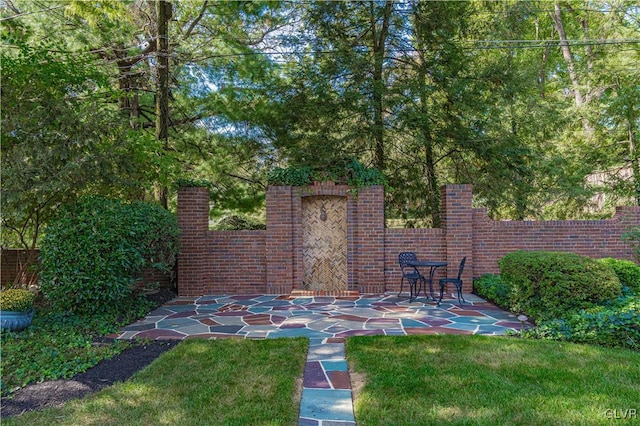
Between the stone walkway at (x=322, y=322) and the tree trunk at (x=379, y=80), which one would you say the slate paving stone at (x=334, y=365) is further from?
the tree trunk at (x=379, y=80)

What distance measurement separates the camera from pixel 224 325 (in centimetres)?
524

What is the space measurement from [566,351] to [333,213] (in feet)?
15.8

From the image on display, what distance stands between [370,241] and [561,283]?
3.54 meters

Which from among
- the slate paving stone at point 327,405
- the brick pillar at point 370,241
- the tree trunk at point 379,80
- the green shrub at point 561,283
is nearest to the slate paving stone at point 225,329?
the slate paving stone at point 327,405

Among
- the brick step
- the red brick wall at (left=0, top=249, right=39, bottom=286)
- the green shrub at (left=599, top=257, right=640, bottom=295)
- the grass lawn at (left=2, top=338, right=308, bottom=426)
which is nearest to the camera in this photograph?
the grass lawn at (left=2, top=338, right=308, bottom=426)

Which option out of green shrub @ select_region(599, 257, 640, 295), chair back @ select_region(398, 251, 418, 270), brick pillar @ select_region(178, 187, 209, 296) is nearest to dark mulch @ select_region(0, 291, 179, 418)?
brick pillar @ select_region(178, 187, 209, 296)

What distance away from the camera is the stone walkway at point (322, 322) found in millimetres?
3568

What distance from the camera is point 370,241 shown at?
25.0 ft

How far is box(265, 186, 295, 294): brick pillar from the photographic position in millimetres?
7570

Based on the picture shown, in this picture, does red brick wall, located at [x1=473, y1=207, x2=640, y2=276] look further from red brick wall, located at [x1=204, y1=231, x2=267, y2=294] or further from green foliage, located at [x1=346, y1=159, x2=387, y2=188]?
red brick wall, located at [x1=204, y1=231, x2=267, y2=294]

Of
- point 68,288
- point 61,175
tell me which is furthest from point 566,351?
point 61,175

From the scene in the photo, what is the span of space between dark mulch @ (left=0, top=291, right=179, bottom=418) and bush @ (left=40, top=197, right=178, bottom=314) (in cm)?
160

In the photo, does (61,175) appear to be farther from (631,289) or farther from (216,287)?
(631,289)

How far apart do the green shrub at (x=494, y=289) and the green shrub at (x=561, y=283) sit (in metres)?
0.80
